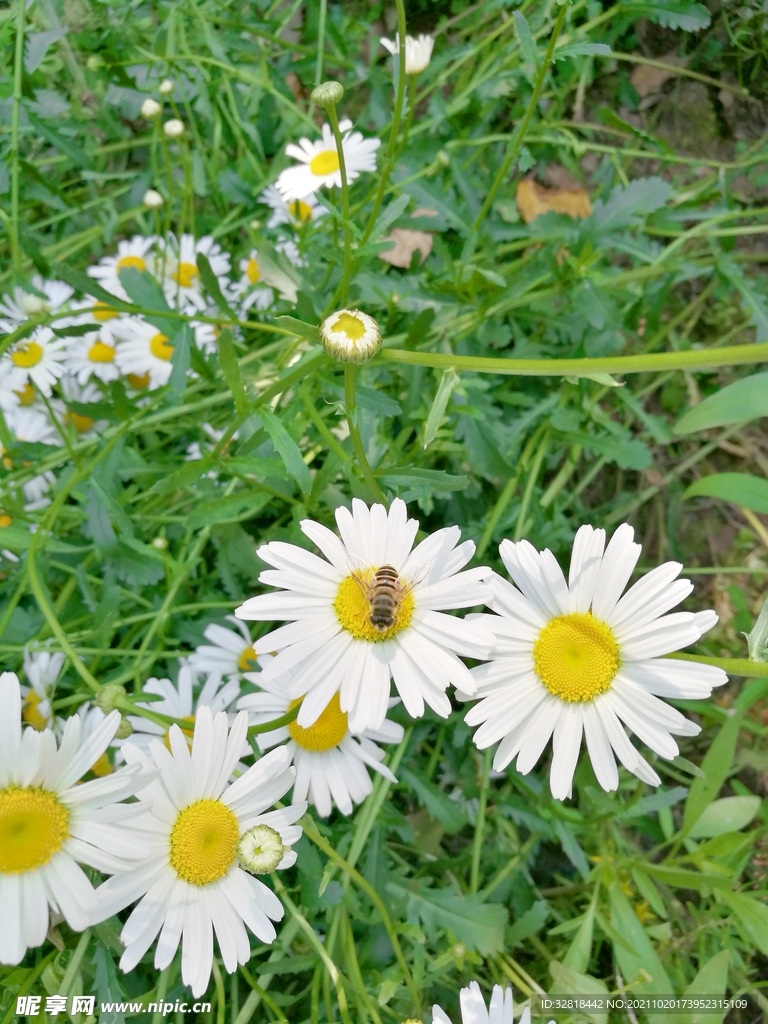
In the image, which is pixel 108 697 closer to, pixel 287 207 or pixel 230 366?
pixel 230 366

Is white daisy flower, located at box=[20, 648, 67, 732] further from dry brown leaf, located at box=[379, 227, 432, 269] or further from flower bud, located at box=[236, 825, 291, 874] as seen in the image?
dry brown leaf, located at box=[379, 227, 432, 269]

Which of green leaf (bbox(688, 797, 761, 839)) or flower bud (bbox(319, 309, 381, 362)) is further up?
flower bud (bbox(319, 309, 381, 362))

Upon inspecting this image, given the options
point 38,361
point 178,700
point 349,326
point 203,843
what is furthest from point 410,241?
point 203,843

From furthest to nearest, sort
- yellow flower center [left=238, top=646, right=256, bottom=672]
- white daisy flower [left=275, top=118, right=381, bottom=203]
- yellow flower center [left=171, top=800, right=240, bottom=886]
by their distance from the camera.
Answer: white daisy flower [left=275, top=118, right=381, bottom=203] < yellow flower center [left=238, top=646, right=256, bottom=672] < yellow flower center [left=171, top=800, right=240, bottom=886]

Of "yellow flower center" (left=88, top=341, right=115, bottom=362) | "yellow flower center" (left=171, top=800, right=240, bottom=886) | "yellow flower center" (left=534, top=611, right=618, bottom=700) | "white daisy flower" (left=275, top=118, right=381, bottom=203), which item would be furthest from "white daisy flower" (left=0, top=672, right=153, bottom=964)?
"white daisy flower" (left=275, top=118, right=381, bottom=203)

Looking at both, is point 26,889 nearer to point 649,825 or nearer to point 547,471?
point 649,825

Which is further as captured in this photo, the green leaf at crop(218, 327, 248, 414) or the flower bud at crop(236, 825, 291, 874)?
the green leaf at crop(218, 327, 248, 414)
